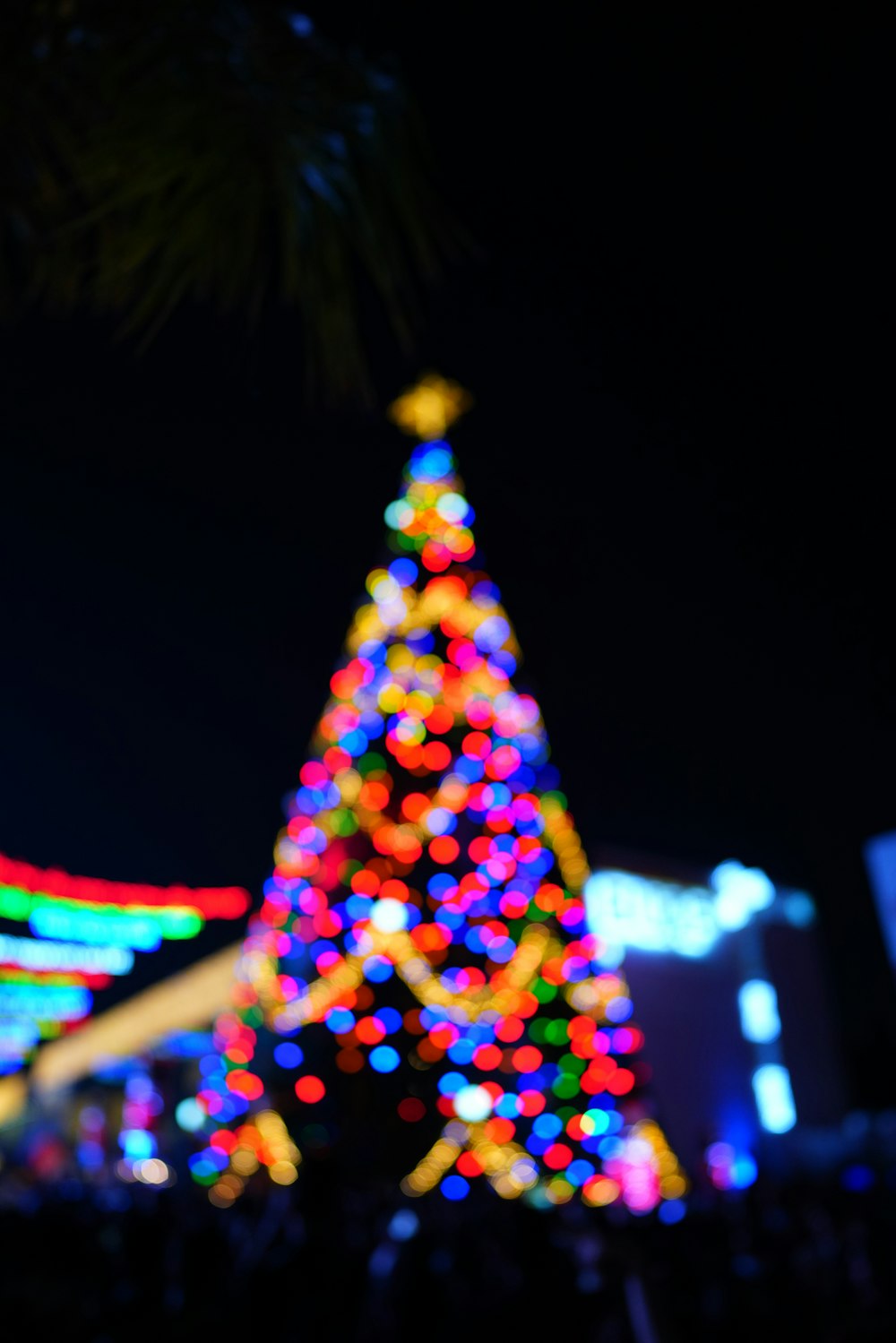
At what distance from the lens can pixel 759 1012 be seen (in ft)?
54.6

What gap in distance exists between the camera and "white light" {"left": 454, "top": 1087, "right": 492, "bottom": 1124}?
962 centimetres

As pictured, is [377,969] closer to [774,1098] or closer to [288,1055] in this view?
[288,1055]

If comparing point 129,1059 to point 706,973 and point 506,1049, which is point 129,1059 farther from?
point 506,1049

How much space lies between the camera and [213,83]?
4.65ft

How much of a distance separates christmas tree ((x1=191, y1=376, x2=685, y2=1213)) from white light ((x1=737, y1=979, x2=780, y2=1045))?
702cm

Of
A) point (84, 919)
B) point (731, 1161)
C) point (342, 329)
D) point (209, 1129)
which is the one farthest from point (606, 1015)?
point (84, 919)

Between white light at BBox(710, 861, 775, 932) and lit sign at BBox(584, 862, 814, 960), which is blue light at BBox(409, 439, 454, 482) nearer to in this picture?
lit sign at BBox(584, 862, 814, 960)

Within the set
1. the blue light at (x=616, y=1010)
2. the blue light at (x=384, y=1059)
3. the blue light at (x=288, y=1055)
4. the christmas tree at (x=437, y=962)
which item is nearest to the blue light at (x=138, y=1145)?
the christmas tree at (x=437, y=962)

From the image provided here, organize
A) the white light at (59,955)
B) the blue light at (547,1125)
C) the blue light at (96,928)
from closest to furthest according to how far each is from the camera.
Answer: the blue light at (547,1125)
the blue light at (96,928)
the white light at (59,955)

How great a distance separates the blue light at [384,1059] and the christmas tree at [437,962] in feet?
0.06

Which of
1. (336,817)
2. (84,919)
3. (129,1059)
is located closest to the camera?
(336,817)

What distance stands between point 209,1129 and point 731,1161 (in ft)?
26.4

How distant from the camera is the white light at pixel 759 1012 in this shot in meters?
16.5

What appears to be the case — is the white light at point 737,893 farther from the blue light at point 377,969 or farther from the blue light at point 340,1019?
the blue light at point 340,1019
